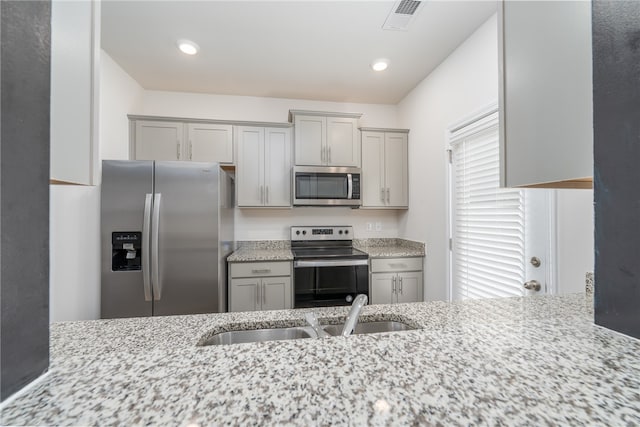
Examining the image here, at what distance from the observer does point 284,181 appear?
292 centimetres

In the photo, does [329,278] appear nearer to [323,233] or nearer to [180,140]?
[323,233]

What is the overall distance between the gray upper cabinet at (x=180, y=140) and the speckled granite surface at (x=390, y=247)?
70.0 inches

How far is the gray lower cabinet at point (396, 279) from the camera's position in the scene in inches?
106

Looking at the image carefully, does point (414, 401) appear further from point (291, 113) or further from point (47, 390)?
point (291, 113)

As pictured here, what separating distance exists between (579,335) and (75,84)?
1.26 m

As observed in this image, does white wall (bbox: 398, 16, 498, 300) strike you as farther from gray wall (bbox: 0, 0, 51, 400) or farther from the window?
gray wall (bbox: 0, 0, 51, 400)

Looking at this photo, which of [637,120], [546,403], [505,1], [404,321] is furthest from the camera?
[404,321]

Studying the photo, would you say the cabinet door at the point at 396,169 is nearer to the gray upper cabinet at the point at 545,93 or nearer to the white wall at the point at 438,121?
the white wall at the point at 438,121

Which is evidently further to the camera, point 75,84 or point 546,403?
point 75,84

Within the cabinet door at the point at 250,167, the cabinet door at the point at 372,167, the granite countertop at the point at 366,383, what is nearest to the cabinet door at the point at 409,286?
the cabinet door at the point at 372,167

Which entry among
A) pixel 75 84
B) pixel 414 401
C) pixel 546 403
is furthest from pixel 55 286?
pixel 546 403

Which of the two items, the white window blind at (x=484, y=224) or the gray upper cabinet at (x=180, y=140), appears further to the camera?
the gray upper cabinet at (x=180, y=140)

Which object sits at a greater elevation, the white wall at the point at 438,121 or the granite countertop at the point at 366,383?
the white wall at the point at 438,121

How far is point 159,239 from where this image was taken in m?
2.15
